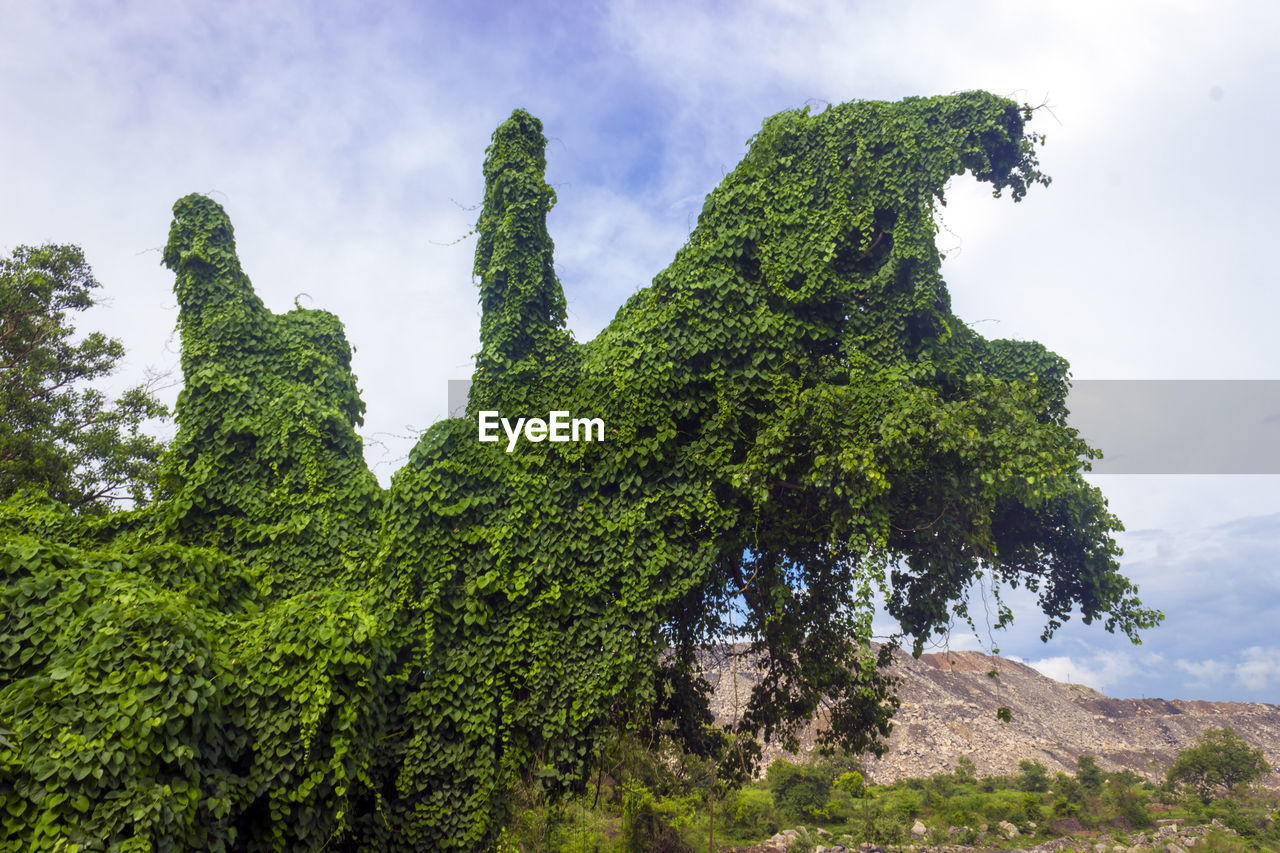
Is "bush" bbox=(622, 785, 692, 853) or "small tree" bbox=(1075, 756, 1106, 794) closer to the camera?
"bush" bbox=(622, 785, 692, 853)

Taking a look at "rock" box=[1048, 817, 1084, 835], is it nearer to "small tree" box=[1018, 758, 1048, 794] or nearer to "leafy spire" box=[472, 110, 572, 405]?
"small tree" box=[1018, 758, 1048, 794]

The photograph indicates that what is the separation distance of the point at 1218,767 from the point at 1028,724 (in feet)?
58.4

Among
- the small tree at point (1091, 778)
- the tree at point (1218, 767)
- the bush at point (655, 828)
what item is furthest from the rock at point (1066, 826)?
the bush at point (655, 828)

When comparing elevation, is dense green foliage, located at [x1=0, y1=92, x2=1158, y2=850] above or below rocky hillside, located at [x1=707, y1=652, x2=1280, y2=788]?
above

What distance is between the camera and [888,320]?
10383 millimetres

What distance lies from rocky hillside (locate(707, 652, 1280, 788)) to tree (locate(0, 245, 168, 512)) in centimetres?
2909

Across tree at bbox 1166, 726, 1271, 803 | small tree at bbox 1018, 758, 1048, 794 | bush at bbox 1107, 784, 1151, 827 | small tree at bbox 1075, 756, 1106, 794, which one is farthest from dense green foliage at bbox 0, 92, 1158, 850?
small tree at bbox 1018, 758, 1048, 794

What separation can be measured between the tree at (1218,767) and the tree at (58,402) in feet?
124

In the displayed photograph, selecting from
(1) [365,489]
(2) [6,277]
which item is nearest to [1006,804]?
(1) [365,489]

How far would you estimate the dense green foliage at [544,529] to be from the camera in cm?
676

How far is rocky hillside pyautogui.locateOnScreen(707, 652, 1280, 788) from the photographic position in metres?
39.7

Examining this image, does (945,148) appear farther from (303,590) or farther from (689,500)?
(303,590)

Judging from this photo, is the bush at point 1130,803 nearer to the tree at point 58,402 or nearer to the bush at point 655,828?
the bush at point 655,828

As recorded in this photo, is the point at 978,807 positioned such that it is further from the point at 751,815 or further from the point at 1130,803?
the point at 751,815
